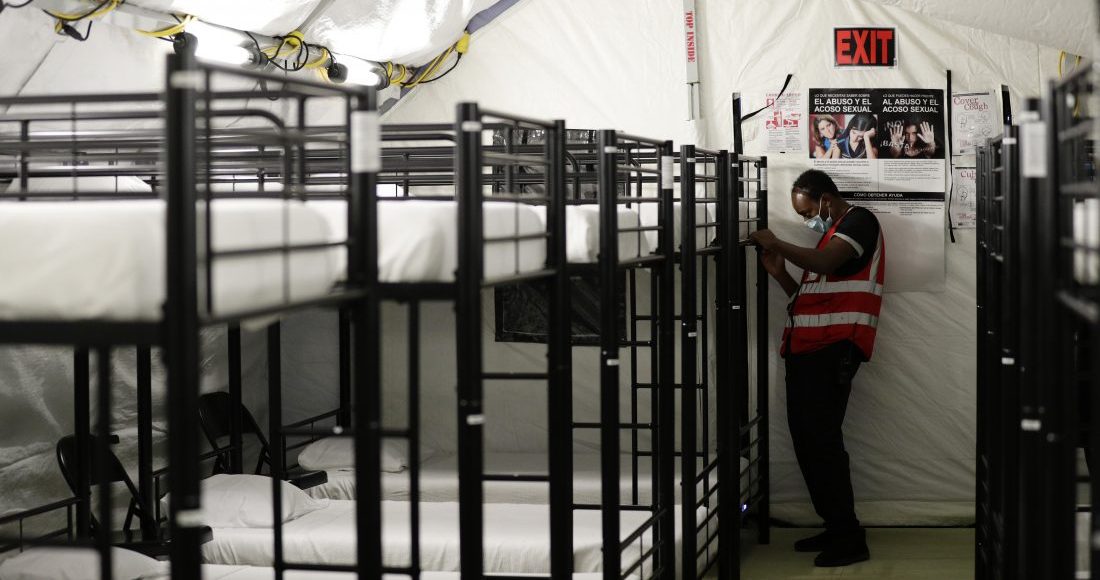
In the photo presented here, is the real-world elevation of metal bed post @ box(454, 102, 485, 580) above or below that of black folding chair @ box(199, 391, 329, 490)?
above

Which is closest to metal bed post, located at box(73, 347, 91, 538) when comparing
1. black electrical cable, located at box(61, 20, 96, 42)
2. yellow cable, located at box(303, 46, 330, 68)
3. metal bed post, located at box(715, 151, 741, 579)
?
black electrical cable, located at box(61, 20, 96, 42)

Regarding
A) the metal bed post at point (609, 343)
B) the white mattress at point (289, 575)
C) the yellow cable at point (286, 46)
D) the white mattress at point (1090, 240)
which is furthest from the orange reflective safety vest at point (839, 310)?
the white mattress at point (1090, 240)

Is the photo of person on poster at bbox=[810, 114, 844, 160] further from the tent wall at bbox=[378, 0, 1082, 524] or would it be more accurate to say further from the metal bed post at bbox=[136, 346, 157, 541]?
the metal bed post at bbox=[136, 346, 157, 541]

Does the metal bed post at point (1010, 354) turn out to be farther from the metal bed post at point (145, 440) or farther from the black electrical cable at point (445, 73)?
the black electrical cable at point (445, 73)

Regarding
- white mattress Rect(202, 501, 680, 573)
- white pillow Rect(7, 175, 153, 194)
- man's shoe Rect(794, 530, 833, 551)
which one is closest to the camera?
white mattress Rect(202, 501, 680, 573)

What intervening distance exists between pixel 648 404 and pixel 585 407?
0.36 meters

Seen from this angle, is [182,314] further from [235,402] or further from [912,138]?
[912,138]

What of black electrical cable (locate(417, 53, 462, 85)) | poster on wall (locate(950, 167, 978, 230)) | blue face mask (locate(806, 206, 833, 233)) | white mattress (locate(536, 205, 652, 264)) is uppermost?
black electrical cable (locate(417, 53, 462, 85))

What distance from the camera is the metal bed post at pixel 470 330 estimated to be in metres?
2.78

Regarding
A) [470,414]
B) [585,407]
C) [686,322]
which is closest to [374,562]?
[470,414]

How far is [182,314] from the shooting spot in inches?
72.7

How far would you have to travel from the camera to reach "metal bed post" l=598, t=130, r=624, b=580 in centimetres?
368

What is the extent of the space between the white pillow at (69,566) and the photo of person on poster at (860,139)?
4069mm

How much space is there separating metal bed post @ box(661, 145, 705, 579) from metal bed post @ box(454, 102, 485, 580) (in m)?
1.76
